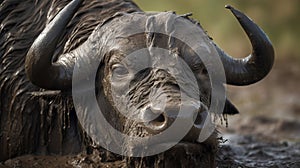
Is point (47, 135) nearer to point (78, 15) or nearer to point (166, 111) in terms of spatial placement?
point (78, 15)

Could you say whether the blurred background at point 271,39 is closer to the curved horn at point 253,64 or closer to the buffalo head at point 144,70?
the curved horn at point 253,64

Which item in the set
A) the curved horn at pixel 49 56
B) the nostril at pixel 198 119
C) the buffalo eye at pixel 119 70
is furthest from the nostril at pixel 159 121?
the curved horn at pixel 49 56

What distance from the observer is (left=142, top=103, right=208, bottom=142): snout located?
20.0ft

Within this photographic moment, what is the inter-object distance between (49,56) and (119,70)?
0.66 meters

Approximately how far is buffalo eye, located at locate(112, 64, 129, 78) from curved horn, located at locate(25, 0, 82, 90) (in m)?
0.42

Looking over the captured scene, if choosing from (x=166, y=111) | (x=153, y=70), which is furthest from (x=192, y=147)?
(x=153, y=70)

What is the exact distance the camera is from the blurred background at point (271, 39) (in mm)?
16797

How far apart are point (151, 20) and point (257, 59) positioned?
104cm

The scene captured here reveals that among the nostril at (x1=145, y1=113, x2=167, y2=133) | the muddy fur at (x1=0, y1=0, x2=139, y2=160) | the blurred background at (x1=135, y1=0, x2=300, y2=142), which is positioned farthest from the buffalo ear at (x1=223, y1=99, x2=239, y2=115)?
the blurred background at (x1=135, y1=0, x2=300, y2=142)

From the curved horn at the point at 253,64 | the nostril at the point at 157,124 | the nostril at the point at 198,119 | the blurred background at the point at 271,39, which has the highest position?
the blurred background at the point at 271,39

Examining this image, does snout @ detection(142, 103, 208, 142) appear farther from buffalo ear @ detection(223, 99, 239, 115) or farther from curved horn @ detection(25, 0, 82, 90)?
buffalo ear @ detection(223, 99, 239, 115)

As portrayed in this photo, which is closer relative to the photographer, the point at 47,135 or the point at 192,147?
the point at 192,147

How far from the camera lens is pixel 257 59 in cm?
753

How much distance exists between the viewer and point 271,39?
20.4 m
